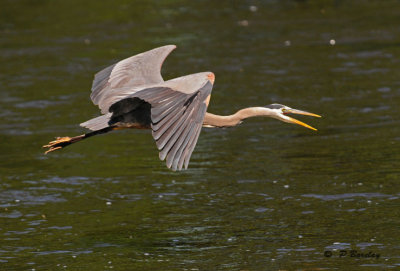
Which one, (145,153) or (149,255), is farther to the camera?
(145,153)

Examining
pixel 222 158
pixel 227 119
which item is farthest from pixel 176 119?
pixel 222 158

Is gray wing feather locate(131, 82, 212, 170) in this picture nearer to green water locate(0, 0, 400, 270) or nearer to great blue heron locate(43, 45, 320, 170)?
great blue heron locate(43, 45, 320, 170)

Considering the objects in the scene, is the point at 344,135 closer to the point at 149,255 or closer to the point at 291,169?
the point at 291,169

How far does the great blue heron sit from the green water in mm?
1092

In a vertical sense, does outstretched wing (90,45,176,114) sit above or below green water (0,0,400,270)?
above

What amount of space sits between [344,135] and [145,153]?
2.89 metres

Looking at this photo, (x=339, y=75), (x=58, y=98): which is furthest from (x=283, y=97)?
(x=58, y=98)

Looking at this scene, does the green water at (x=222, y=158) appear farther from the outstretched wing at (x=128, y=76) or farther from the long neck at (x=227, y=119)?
the outstretched wing at (x=128, y=76)

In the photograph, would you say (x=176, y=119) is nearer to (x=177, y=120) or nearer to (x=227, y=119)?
(x=177, y=120)

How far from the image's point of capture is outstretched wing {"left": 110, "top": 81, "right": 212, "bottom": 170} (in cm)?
713

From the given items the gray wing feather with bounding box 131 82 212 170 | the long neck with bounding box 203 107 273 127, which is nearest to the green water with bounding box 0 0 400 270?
the long neck with bounding box 203 107 273 127

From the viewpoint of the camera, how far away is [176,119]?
24.5 ft

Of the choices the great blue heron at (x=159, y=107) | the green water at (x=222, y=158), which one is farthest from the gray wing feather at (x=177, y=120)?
the green water at (x=222, y=158)

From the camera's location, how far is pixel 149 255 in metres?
8.40
